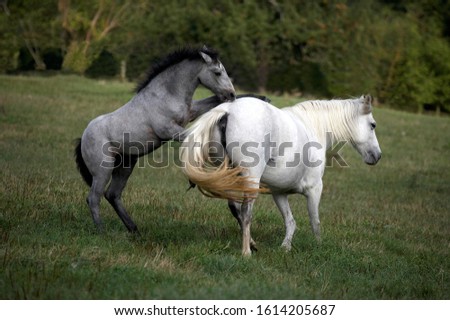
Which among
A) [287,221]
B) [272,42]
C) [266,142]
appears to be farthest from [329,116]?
[272,42]

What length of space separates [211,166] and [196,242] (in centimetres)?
99

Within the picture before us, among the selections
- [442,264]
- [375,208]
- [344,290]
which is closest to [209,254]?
[344,290]

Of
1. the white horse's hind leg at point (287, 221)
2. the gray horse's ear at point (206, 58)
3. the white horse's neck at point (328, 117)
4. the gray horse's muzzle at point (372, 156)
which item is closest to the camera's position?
the gray horse's ear at point (206, 58)

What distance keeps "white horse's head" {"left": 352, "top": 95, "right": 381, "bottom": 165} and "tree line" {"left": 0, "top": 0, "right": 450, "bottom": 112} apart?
3073cm

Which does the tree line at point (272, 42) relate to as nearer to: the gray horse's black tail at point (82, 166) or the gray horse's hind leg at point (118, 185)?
the gray horse's black tail at point (82, 166)

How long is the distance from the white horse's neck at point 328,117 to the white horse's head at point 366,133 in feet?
0.25

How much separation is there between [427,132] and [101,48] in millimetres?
23889

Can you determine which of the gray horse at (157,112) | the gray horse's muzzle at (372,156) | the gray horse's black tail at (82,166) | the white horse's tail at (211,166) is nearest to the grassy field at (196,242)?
the gray horse's black tail at (82,166)

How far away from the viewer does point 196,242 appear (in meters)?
7.17

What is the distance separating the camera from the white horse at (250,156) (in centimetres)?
654

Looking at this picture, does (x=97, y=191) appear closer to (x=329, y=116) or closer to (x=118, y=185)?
(x=118, y=185)

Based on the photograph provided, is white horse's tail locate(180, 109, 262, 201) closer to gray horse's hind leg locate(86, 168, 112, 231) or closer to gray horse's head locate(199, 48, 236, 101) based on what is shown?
gray horse's head locate(199, 48, 236, 101)

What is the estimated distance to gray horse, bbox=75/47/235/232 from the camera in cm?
713
